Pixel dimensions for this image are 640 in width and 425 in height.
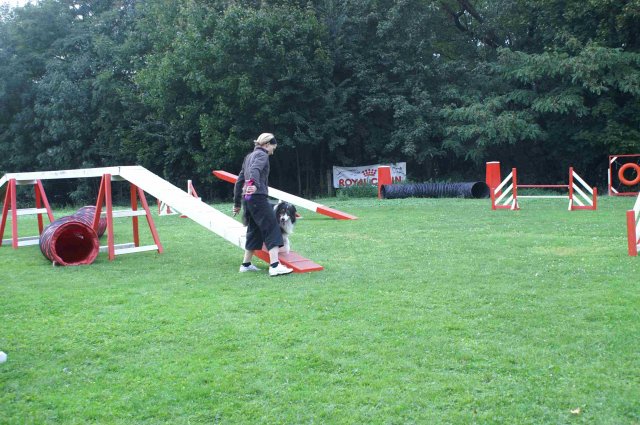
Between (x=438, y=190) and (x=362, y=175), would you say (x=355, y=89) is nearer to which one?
(x=362, y=175)

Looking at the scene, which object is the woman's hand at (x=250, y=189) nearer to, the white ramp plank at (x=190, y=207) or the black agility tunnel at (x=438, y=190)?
the white ramp plank at (x=190, y=207)

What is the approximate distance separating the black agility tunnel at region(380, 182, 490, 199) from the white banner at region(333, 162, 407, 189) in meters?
3.77

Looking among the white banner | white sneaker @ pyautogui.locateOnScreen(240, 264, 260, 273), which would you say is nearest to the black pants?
white sneaker @ pyautogui.locateOnScreen(240, 264, 260, 273)

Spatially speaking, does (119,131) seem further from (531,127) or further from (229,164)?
(531,127)

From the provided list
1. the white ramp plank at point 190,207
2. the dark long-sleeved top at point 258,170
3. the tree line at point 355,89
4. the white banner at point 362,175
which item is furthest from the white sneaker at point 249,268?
the white banner at point 362,175

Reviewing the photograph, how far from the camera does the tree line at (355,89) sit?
23.4 meters

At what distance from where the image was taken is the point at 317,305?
5.94 meters

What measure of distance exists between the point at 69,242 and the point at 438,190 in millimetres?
13851

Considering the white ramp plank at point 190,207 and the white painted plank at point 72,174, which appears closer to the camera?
the white ramp plank at point 190,207

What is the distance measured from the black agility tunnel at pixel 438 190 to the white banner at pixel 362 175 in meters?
3.77

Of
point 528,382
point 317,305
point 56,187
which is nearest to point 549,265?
point 317,305

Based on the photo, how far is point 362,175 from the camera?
2670 centimetres

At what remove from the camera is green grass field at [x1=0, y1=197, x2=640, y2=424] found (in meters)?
3.71

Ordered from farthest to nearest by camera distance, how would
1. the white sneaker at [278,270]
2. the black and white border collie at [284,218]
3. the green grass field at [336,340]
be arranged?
the black and white border collie at [284,218] → the white sneaker at [278,270] → the green grass field at [336,340]
